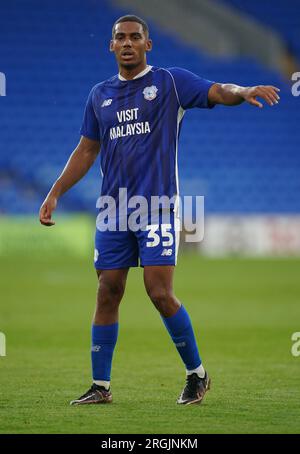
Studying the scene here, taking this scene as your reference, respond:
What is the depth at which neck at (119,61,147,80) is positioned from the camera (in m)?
6.22

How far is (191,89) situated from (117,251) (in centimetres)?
113

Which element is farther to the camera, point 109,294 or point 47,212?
point 47,212

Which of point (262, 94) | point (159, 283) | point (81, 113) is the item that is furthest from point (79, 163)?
point (81, 113)

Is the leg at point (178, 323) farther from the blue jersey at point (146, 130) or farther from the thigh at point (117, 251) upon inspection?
the blue jersey at point (146, 130)

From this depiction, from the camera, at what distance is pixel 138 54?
614 cm

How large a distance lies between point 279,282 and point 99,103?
11.6 m

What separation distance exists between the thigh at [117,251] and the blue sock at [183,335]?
0.43 meters

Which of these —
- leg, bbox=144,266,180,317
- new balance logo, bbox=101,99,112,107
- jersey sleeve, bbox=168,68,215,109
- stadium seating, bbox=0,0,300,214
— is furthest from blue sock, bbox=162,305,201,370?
stadium seating, bbox=0,0,300,214

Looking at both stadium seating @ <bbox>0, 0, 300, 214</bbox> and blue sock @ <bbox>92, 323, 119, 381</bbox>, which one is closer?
blue sock @ <bbox>92, 323, 119, 381</bbox>

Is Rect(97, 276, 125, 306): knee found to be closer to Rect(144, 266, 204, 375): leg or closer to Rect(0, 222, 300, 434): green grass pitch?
Rect(144, 266, 204, 375): leg

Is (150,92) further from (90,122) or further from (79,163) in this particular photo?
(79,163)

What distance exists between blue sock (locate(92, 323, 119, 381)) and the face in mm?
1711

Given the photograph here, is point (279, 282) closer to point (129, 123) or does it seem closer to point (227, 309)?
point (227, 309)

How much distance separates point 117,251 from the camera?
6.14 m
